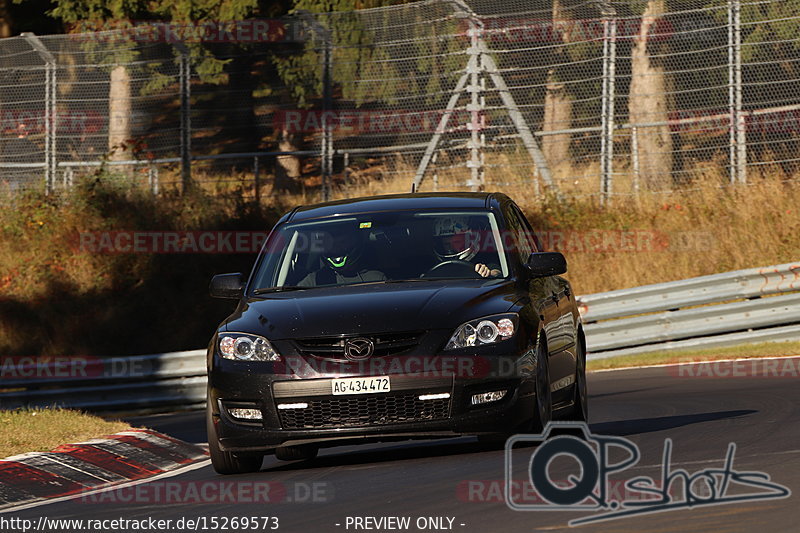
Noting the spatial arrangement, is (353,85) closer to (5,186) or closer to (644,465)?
(5,186)

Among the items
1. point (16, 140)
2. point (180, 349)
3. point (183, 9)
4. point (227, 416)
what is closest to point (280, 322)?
point (227, 416)

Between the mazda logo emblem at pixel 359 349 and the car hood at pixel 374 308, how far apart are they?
2.4 inches

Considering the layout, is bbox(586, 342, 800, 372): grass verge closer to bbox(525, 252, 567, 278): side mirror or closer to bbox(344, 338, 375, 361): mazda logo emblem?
bbox(525, 252, 567, 278): side mirror

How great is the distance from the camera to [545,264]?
10812 mm

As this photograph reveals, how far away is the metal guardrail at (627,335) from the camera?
63.9 ft

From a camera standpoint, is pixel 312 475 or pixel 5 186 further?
pixel 5 186

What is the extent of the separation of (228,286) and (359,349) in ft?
5.85

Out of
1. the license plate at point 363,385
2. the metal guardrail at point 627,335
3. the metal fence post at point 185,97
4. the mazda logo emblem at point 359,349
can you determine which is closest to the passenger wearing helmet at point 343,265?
the mazda logo emblem at point 359,349

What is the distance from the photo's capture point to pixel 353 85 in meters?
27.0

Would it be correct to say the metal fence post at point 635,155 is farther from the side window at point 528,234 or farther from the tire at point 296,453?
the tire at point 296,453

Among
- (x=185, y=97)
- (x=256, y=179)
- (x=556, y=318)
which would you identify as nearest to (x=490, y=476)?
(x=556, y=318)

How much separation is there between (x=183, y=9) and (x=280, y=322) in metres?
24.5

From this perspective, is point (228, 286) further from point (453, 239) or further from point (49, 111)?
point (49, 111)

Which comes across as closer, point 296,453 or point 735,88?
point 296,453
